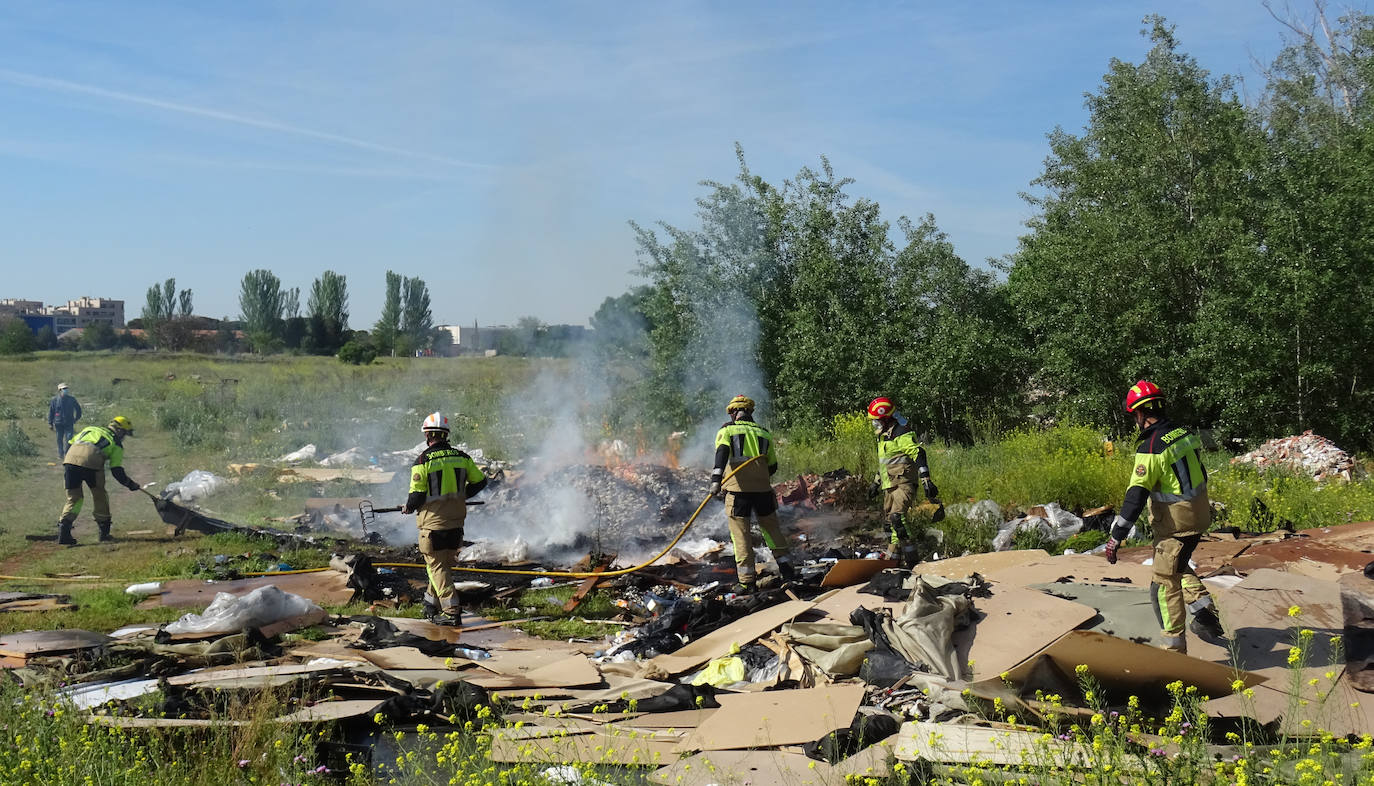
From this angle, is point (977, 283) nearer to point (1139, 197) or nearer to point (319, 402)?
point (1139, 197)

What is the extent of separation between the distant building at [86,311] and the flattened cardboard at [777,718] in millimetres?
99134

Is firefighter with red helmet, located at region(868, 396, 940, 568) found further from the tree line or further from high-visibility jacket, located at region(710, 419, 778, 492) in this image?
the tree line

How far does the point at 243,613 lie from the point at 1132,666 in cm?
634

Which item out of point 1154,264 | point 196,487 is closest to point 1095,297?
point 1154,264

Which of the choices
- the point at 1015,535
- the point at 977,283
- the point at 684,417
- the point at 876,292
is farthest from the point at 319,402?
the point at 1015,535

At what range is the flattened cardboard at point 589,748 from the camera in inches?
183

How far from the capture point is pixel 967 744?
4656 millimetres

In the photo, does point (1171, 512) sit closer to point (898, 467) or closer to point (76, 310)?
point (898, 467)

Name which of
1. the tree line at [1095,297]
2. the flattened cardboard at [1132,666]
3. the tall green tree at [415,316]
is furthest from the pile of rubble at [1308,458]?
the tall green tree at [415,316]

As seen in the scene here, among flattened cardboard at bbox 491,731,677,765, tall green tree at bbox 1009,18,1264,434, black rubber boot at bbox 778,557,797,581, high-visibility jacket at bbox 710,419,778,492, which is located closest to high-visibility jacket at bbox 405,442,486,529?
high-visibility jacket at bbox 710,419,778,492

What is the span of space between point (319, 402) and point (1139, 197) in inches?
717

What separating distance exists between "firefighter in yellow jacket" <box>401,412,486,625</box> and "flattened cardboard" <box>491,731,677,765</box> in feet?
12.1

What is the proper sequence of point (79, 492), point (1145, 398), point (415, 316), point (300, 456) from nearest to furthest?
1. point (1145, 398)
2. point (79, 492)
3. point (300, 456)
4. point (415, 316)

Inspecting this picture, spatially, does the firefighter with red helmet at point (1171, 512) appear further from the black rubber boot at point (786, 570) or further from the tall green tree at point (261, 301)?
the tall green tree at point (261, 301)
